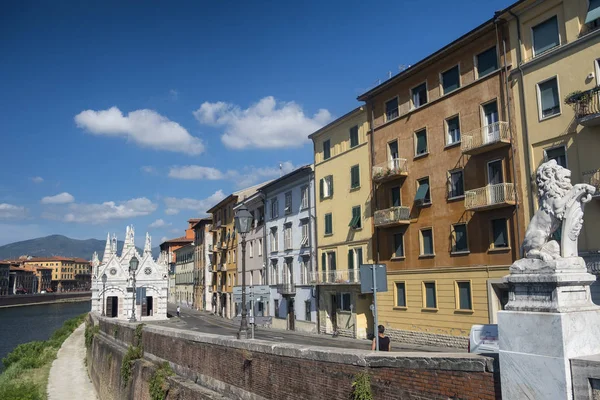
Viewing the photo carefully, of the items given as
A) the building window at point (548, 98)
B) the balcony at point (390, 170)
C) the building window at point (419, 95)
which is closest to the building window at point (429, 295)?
the balcony at point (390, 170)

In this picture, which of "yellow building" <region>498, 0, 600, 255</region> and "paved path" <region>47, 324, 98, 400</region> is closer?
"yellow building" <region>498, 0, 600, 255</region>

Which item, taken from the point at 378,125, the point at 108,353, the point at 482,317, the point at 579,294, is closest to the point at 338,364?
the point at 579,294

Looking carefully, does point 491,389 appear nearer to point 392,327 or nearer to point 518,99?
point 518,99

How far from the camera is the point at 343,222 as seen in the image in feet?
113

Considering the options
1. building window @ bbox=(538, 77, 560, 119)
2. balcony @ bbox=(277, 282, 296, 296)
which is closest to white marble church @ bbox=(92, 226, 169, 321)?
balcony @ bbox=(277, 282, 296, 296)

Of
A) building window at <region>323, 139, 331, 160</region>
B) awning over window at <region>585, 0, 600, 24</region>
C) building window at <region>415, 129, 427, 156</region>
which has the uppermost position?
awning over window at <region>585, 0, 600, 24</region>

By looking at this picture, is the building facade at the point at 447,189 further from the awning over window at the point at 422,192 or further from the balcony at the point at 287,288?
the balcony at the point at 287,288

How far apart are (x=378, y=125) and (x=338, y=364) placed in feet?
78.9

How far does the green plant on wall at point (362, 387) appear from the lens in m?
7.68

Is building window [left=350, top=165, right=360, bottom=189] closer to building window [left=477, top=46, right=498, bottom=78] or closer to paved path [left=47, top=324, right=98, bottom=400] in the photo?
building window [left=477, top=46, right=498, bottom=78]

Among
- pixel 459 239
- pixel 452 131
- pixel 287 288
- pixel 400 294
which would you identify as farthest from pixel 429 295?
pixel 287 288

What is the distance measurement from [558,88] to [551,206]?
1718cm

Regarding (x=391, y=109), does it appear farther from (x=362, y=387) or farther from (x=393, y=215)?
(x=362, y=387)

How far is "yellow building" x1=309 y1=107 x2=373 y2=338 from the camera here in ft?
106
